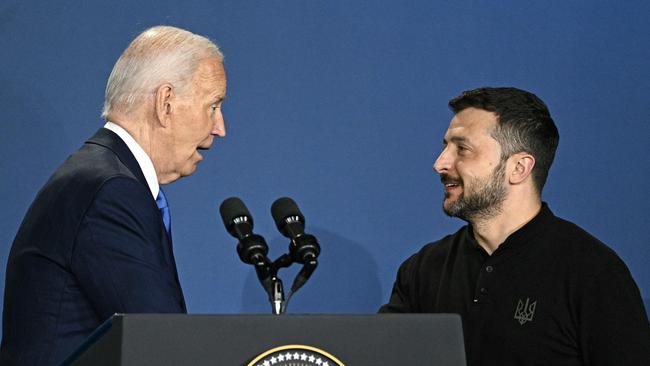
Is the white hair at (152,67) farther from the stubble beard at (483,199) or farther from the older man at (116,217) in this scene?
the stubble beard at (483,199)

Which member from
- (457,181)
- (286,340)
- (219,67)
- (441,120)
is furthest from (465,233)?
(286,340)

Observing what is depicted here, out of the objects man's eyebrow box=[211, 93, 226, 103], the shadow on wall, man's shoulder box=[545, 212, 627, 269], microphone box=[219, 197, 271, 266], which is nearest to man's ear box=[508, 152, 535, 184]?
man's shoulder box=[545, 212, 627, 269]

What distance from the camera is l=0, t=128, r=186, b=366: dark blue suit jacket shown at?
1.36 metres

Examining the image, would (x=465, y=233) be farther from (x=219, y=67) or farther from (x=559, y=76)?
(x=219, y=67)

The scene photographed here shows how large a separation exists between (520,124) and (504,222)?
0.74 ft

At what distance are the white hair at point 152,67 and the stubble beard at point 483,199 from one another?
0.75m

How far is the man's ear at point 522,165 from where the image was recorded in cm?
230

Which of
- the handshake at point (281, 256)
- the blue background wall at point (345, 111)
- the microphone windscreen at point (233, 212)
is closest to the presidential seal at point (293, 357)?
the handshake at point (281, 256)

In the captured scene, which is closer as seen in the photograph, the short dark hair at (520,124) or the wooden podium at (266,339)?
the wooden podium at (266,339)

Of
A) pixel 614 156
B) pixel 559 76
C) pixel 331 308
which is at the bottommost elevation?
pixel 331 308

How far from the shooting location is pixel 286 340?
94 cm

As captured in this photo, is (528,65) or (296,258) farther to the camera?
(528,65)

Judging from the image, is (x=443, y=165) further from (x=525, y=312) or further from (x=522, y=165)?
(x=525, y=312)

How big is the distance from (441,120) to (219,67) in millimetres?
940
